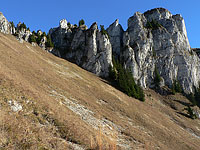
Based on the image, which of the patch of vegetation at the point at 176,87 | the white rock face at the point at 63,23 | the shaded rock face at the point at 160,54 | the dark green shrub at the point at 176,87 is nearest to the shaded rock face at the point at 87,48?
the white rock face at the point at 63,23

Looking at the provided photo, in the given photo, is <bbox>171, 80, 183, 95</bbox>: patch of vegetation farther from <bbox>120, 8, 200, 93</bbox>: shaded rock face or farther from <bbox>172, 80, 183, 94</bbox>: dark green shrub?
<bbox>120, 8, 200, 93</bbox>: shaded rock face

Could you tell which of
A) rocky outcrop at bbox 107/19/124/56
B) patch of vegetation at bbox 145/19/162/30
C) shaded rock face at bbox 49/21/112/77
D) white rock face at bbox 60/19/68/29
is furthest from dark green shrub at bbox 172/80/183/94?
white rock face at bbox 60/19/68/29

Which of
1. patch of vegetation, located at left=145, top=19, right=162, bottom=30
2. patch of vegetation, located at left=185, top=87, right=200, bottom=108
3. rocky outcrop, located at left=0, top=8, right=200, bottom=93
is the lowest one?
patch of vegetation, located at left=185, top=87, right=200, bottom=108

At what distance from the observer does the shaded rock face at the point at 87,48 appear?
7606cm

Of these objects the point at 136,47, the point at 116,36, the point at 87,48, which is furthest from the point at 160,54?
the point at 87,48

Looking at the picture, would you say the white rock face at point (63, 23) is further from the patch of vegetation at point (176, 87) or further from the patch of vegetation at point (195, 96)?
the patch of vegetation at point (195, 96)

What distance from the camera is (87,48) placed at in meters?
84.8

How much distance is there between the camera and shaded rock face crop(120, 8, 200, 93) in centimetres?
8731

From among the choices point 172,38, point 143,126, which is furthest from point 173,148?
point 172,38

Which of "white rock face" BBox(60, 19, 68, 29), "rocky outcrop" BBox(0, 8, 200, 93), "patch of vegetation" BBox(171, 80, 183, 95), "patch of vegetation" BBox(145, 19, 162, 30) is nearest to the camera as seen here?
"rocky outcrop" BBox(0, 8, 200, 93)

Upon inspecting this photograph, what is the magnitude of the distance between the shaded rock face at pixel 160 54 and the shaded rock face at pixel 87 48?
56.0ft

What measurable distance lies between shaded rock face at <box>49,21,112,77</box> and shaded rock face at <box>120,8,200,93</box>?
1707 centimetres

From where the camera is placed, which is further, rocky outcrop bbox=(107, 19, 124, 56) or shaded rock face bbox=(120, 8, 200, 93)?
rocky outcrop bbox=(107, 19, 124, 56)

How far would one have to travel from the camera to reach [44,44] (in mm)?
82375
